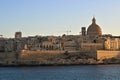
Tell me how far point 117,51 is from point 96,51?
5.79m

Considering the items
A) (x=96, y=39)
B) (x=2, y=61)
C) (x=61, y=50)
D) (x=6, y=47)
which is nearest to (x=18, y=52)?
(x=2, y=61)

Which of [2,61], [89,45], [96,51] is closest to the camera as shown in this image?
[2,61]

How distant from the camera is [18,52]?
67.9m

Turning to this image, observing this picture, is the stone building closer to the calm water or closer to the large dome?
the large dome

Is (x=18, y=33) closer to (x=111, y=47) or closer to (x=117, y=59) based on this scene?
(x=111, y=47)

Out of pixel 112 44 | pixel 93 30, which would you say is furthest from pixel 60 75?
pixel 93 30

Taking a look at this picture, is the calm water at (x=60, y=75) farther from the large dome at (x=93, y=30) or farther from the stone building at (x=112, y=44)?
the large dome at (x=93, y=30)

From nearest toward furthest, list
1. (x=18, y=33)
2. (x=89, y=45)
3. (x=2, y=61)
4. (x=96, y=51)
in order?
(x=2, y=61) → (x=96, y=51) → (x=89, y=45) → (x=18, y=33)

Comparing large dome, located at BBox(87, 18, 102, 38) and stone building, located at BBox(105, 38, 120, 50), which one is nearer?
stone building, located at BBox(105, 38, 120, 50)

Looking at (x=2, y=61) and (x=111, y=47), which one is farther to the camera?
(x=111, y=47)

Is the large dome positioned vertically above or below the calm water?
above

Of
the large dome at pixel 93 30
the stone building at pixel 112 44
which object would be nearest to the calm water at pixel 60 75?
the stone building at pixel 112 44

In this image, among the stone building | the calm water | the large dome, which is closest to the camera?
the calm water

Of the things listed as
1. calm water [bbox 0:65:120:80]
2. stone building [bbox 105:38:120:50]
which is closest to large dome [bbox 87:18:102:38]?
stone building [bbox 105:38:120:50]
